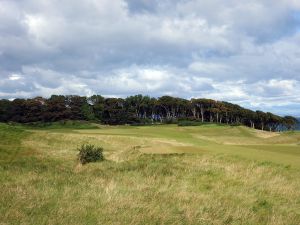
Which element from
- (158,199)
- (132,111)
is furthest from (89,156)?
(132,111)

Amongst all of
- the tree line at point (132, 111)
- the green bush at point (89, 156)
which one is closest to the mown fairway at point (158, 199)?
the green bush at point (89, 156)

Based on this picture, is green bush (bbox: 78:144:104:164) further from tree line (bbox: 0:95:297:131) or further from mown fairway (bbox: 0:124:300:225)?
tree line (bbox: 0:95:297:131)

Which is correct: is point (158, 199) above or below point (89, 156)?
above

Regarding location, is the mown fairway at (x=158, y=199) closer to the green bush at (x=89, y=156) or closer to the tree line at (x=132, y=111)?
the green bush at (x=89, y=156)

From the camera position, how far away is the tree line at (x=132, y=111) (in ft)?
430

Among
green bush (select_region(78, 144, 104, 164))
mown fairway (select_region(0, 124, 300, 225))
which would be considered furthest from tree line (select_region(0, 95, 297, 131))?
mown fairway (select_region(0, 124, 300, 225))

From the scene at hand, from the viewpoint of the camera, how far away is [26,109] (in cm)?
13238

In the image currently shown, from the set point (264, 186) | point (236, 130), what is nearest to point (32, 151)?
point (264, 186)

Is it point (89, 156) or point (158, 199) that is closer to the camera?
point (158, 199)

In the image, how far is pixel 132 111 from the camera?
15575cm

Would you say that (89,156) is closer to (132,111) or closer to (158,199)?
(158,199)

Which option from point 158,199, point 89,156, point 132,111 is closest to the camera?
point 158,199

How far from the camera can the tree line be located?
430 ft

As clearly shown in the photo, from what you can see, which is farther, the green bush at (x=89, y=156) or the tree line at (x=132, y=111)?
the tree line at (x=132, y=111)
